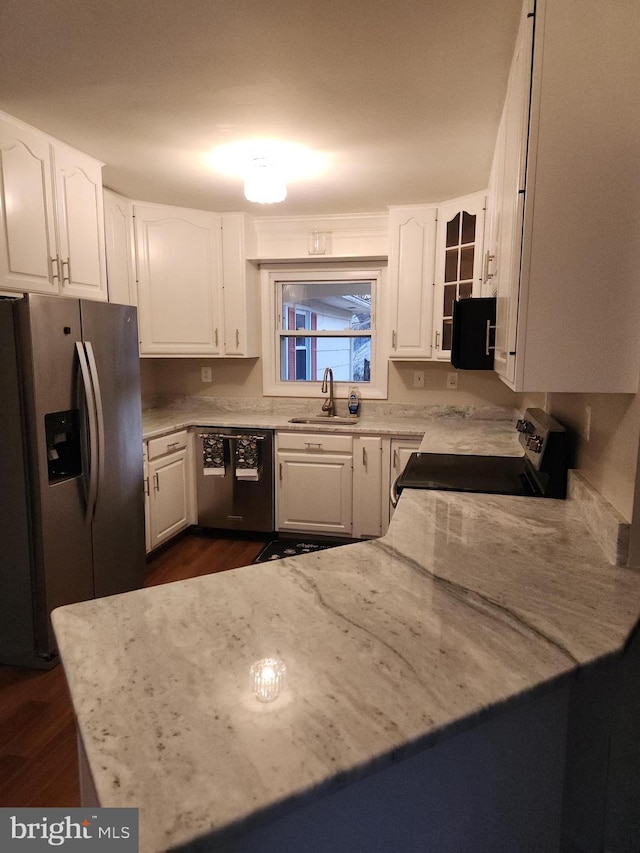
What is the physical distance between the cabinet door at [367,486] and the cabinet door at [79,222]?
1.85m

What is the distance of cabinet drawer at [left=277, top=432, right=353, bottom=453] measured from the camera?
350 centimetres

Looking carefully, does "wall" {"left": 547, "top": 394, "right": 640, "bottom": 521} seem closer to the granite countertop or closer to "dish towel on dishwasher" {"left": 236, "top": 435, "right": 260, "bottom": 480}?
the granite countertop

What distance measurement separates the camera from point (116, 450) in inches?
100

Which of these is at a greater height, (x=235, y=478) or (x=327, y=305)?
(x=327, y=305)

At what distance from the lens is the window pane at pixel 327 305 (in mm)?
3928

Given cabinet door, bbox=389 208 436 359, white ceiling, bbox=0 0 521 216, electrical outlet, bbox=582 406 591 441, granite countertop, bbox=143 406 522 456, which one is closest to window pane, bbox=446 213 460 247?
cabinet door, bbox=389 208 436 359

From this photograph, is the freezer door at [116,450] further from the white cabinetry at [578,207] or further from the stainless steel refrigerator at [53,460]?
the white cabinetry at [578,207]

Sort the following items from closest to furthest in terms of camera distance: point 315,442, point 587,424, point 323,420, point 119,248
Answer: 1. point 587,424
2. point 119,248
3. point 315,442
4. point 323,420

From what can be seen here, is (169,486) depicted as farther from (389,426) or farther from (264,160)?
(264,160)

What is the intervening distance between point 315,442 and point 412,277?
129cm

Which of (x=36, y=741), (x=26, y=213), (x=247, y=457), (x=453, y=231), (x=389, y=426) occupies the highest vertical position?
(x=453, y=231)

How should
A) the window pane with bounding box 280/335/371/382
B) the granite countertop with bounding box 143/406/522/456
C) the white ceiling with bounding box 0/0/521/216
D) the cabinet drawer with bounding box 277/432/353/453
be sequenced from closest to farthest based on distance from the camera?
the white ceiling with bounding box 0/0/521/216 → the granite countertop with bounding box 143/406/522/456 → the cabinet drawer with bounding box 277/432/353/453 → the window pane with bounding box 280/335/371/382

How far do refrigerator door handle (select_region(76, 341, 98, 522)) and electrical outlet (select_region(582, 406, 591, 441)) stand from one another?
198 cm

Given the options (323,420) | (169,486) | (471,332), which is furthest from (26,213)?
(323,420)
